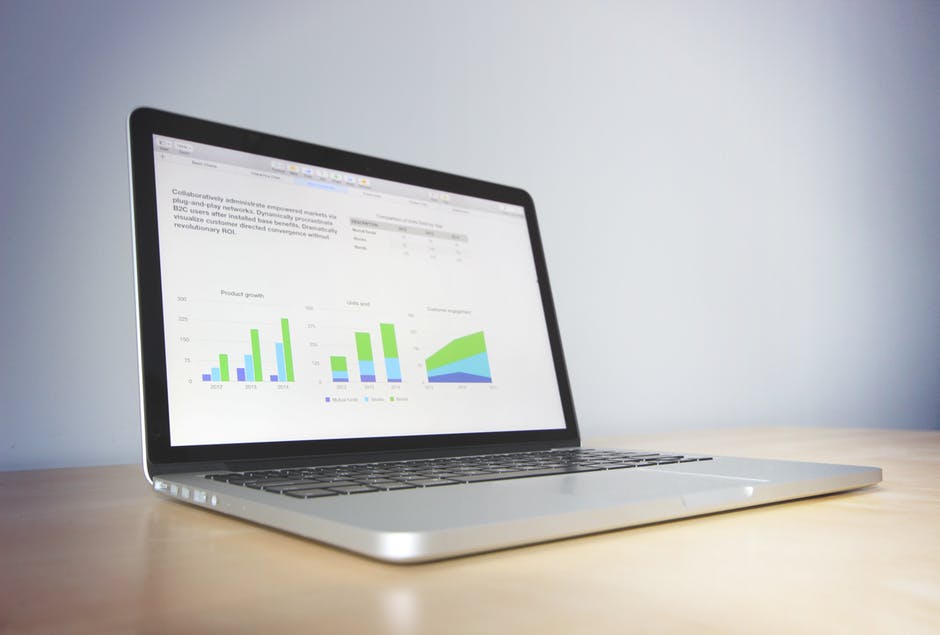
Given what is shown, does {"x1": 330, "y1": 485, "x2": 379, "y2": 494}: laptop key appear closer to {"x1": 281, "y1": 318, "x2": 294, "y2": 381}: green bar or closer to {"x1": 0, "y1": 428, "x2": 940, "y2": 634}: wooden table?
{"x1": 0, "y1": 428, "x2": 940, "y2": 634}: wooden table

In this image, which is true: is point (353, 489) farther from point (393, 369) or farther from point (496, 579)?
point (393, 369)

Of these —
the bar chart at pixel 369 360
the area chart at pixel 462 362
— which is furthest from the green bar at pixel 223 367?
the area chart at pixel 462 362

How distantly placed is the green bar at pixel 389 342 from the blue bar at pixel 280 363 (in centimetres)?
11

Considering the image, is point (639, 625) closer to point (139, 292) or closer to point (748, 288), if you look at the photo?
point (139, 292)

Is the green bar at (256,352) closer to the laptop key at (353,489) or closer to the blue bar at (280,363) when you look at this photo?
the blue bar at (280,363)

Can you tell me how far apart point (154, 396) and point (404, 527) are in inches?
13.6

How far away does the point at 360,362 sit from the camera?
77cm

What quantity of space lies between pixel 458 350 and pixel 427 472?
273 millimetres

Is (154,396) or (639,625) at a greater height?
(154,396)

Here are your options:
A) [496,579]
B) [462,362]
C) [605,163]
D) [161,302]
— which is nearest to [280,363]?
[161,302]

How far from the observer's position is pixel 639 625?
0.30 meters

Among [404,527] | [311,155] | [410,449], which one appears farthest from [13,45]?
[404,527]

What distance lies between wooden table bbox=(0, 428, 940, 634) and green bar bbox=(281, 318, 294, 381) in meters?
0.20

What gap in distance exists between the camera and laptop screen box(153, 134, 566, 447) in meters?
0.68
